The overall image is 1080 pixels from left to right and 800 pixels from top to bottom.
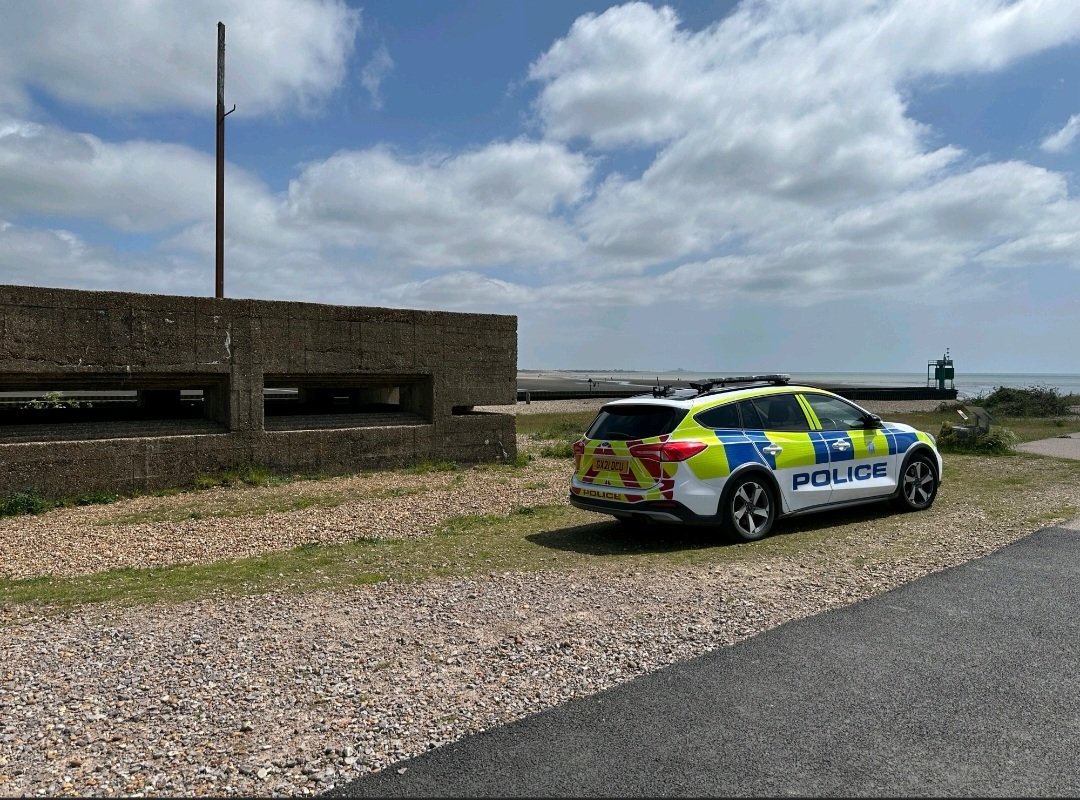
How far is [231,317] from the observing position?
37.1 ft

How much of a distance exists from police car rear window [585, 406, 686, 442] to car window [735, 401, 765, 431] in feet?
2.41

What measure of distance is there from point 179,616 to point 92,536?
3694mm

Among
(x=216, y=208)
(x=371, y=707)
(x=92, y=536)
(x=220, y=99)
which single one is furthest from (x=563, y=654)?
(x=220, y=99)

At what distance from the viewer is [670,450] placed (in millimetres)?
7281

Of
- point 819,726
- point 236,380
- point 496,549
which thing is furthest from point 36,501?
point 819,726

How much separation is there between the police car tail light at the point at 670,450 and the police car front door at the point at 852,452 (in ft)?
5.94

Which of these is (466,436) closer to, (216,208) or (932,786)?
(216,208)

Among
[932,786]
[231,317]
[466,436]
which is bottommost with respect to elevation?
[932,786]

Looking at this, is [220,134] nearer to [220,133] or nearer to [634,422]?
[220,133]

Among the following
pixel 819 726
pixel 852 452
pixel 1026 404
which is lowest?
pixel 819 726

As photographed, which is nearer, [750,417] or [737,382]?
[750,417]

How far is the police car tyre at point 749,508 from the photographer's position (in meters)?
7.44

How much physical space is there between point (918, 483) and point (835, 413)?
143cm

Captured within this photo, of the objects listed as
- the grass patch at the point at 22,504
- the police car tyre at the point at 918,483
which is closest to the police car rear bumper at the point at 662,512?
the police car tyre at the point at 918,483
